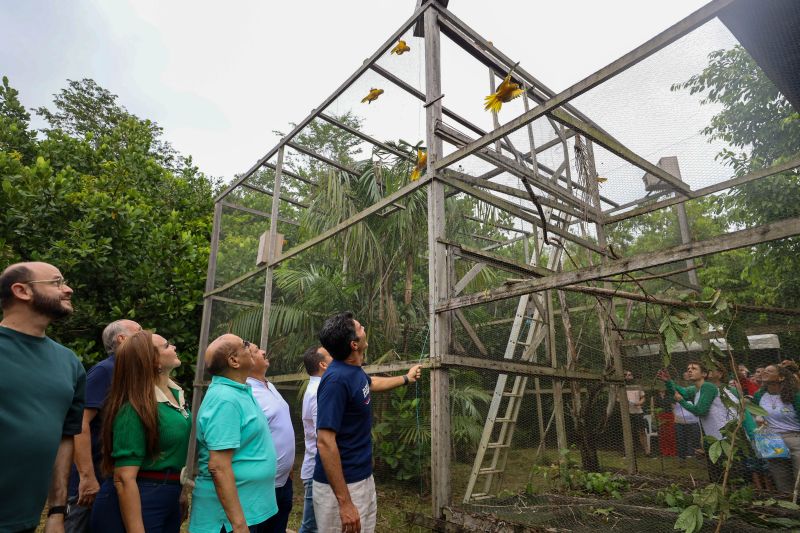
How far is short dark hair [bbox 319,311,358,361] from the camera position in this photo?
2.34 m

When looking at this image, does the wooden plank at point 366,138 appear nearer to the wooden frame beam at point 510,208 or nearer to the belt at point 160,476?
the wooden frame beam at point 510,208

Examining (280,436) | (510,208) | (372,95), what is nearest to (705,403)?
(510,208)

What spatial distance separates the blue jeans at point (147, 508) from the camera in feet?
5.85

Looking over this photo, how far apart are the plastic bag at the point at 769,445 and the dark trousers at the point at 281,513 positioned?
2.70 metres

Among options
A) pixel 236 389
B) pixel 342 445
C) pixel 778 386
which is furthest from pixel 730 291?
pixel 236 389

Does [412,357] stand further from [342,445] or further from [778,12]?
[778,12]

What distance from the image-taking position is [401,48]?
13.4ft

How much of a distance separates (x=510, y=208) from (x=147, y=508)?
3331mm

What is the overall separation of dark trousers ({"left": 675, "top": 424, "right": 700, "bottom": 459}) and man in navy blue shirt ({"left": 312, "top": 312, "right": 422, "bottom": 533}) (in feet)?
7.21

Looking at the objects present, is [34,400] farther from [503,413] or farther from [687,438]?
[503,413]

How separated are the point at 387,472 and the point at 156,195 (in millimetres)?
8103

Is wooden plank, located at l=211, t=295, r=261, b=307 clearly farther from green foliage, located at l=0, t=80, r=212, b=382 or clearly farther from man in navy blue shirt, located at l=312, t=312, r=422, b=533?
man in navy blue shirt, located at l=312, t=312, r=422, b=533

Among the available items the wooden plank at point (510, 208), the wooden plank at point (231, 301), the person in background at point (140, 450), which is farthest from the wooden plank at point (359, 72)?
the person in background at point (140, 450)

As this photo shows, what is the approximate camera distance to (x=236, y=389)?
211cm
